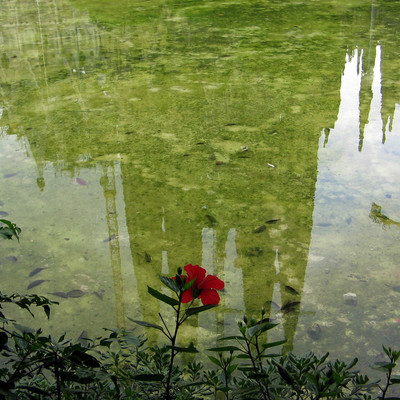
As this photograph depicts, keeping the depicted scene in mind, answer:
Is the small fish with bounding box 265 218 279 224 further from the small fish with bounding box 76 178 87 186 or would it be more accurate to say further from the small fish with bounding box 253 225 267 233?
the small fish with bounding box 76 178 87 186

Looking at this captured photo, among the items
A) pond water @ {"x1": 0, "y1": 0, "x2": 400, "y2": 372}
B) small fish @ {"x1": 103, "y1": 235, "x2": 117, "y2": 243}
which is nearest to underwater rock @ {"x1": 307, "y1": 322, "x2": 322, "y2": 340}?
pond water @ {"x1": 0, "y1": 0, "x2": 400, "y2": 372}

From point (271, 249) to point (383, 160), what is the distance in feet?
3.39

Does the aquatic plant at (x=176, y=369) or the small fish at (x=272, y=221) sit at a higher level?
the aquatic plant at (x=176, y=369)

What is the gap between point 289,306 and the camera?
1.71m

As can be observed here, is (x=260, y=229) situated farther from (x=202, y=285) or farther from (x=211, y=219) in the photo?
(x=202, y=285)

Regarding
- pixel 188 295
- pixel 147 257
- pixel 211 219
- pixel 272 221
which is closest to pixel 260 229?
Answer: pixel 272 221

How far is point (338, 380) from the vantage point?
773 mm

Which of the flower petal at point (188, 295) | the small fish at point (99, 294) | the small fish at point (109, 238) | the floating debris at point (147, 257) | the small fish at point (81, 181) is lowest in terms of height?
the small fish at point (99, 294)

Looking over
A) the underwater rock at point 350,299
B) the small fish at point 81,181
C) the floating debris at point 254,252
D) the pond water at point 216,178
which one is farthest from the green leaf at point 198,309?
the small fish at point 81,181

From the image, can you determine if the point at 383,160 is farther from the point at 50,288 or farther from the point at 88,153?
the point at 50,288

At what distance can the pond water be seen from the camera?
5.77ft

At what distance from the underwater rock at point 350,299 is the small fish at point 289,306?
16cm

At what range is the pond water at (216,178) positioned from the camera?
1.76 m

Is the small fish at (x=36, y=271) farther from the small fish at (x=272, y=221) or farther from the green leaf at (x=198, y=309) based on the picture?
the green leaf at (x=198, y=309)
